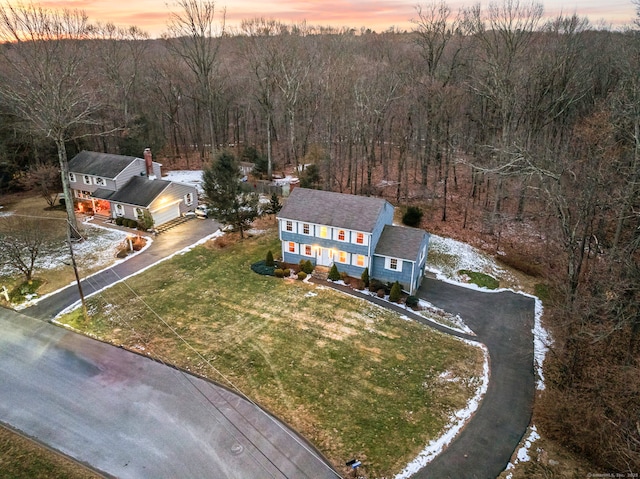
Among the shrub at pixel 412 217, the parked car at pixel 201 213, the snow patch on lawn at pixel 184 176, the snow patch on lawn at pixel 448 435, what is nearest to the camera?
the snow patch on lawn at pixel 448 435

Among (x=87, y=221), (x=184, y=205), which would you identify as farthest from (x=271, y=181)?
(x=87, y=221)

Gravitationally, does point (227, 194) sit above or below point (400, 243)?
above

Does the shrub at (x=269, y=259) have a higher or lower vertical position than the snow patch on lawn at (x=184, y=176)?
lower

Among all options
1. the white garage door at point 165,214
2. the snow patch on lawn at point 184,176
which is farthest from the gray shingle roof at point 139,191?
the snow patch on lawn at point 184,176

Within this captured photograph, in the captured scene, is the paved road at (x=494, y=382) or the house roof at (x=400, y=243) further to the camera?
the house roof at (x=400, y=243)

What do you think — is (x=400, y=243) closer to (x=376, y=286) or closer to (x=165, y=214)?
(x=376, y=286)

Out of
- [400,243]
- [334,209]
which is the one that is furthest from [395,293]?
[334,209]

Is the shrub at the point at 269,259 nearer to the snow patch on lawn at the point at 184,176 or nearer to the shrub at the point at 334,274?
the shrub at the point at 334,274

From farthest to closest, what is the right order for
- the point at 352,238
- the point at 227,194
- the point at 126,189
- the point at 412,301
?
the point at 126,189
the point at 227,194
the point at 352,238
the point at 412,301
